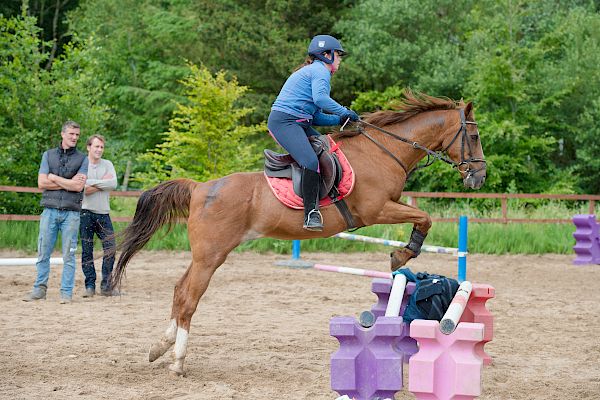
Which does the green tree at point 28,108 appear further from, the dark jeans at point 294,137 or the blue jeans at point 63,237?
the dark jeans at point 294,137

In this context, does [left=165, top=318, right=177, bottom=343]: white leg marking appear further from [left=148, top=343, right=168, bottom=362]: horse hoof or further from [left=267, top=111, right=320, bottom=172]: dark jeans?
[left=267, top=111, right=320, bottom=172]: dark jeans

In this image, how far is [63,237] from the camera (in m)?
9.14

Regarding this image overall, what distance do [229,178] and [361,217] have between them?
3.80ft

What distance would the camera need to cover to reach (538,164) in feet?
78.8

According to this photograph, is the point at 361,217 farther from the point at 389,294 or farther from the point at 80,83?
the point at 80,83

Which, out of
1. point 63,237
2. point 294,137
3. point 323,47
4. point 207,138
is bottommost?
point 63,237

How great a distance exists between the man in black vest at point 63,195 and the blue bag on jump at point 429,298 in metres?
4.53

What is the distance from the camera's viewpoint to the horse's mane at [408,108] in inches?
269

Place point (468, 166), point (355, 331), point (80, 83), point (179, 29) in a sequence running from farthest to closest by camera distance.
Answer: point (179, 29), point (80, 83), point (468, 166), point (355, 331)

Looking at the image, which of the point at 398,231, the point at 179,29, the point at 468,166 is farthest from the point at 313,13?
the point at 468,166

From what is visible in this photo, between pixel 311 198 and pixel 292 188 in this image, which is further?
pixel 292 188

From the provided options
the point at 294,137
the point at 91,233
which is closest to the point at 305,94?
the point at 294,137

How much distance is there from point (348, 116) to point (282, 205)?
2.99ft

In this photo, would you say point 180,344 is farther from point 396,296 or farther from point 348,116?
point 348,116
